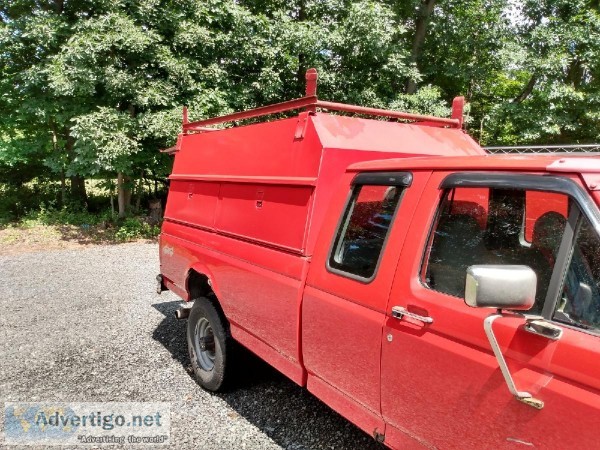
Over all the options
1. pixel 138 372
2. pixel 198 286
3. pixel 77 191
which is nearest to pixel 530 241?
pixel 198 286

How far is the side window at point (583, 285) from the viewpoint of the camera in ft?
5.23

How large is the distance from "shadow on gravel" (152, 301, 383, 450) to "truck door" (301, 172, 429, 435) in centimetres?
71

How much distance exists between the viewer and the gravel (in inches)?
132

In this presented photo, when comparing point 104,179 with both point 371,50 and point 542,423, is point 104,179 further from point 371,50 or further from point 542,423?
point 542,423

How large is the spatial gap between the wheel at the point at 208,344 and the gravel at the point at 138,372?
0.14m

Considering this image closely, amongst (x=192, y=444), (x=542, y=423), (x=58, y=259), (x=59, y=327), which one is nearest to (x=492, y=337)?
(x=542, y=423)

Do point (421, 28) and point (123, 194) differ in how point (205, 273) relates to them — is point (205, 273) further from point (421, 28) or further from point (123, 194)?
point (421, 28)

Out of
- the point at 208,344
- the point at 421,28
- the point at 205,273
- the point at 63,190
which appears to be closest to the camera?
the point at 205,273

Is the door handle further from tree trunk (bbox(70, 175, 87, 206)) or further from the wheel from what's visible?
tree trunk (bbox(70, 175, 87, 206))

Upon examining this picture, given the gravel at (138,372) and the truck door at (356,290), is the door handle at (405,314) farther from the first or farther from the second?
the gravel at (138,372)

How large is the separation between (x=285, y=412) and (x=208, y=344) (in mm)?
981

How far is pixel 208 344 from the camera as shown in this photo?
162 inches

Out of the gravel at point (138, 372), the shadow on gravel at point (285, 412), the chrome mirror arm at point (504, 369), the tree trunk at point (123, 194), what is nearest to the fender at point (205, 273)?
the shadow on gravel at point (285, 412)

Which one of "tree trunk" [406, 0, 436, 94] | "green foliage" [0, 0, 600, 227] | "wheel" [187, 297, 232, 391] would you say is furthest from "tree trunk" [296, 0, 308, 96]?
"wheel" [187, 297, 232, 391]
